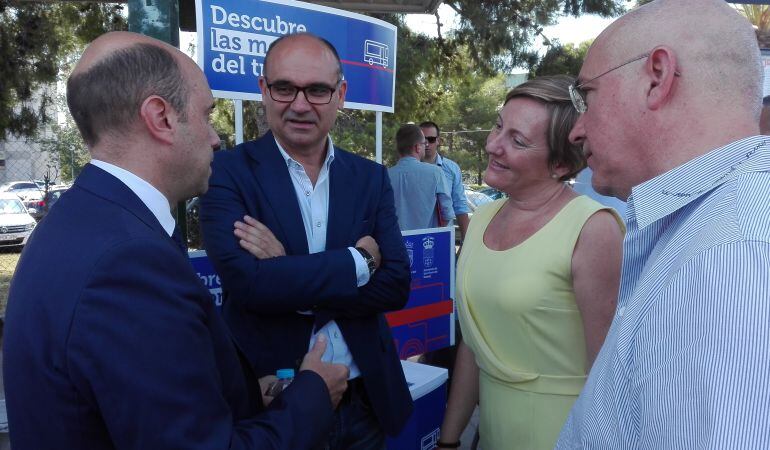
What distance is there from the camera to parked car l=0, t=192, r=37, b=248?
1262 cm

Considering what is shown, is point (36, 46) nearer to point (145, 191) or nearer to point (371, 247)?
point (371, 247)

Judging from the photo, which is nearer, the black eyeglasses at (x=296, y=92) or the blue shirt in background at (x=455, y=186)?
the black eyeglasses at (x=296, y=92)

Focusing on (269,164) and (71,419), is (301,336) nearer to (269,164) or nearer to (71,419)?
(269,164)

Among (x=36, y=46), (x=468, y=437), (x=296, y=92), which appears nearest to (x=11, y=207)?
(x=36, y=46)

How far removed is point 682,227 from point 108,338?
37.3 inches

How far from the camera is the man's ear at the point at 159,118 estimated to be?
1241 millimetres

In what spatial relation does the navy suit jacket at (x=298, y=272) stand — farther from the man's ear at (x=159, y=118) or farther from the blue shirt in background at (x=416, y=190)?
the blue shirt in background at (x=416, y=190)

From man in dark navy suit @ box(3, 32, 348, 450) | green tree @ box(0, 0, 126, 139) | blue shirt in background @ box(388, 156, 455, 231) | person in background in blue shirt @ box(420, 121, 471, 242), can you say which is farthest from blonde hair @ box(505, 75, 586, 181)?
green tree @ box(0, 0, 126, 139)

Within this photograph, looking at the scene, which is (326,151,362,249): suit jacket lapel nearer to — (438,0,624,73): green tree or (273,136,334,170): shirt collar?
(273,136,334,170): shirt collar

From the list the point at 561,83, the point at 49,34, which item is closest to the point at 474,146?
the point at 49,34

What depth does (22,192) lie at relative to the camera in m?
16.2

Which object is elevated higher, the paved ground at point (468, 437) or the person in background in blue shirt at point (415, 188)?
the person in background in blue shirt at point (415, 188)

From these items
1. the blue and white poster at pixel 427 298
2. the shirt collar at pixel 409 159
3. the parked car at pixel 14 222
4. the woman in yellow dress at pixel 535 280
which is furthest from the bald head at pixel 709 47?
the parked car at pixel 14 222

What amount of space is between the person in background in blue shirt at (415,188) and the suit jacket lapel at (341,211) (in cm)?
374
